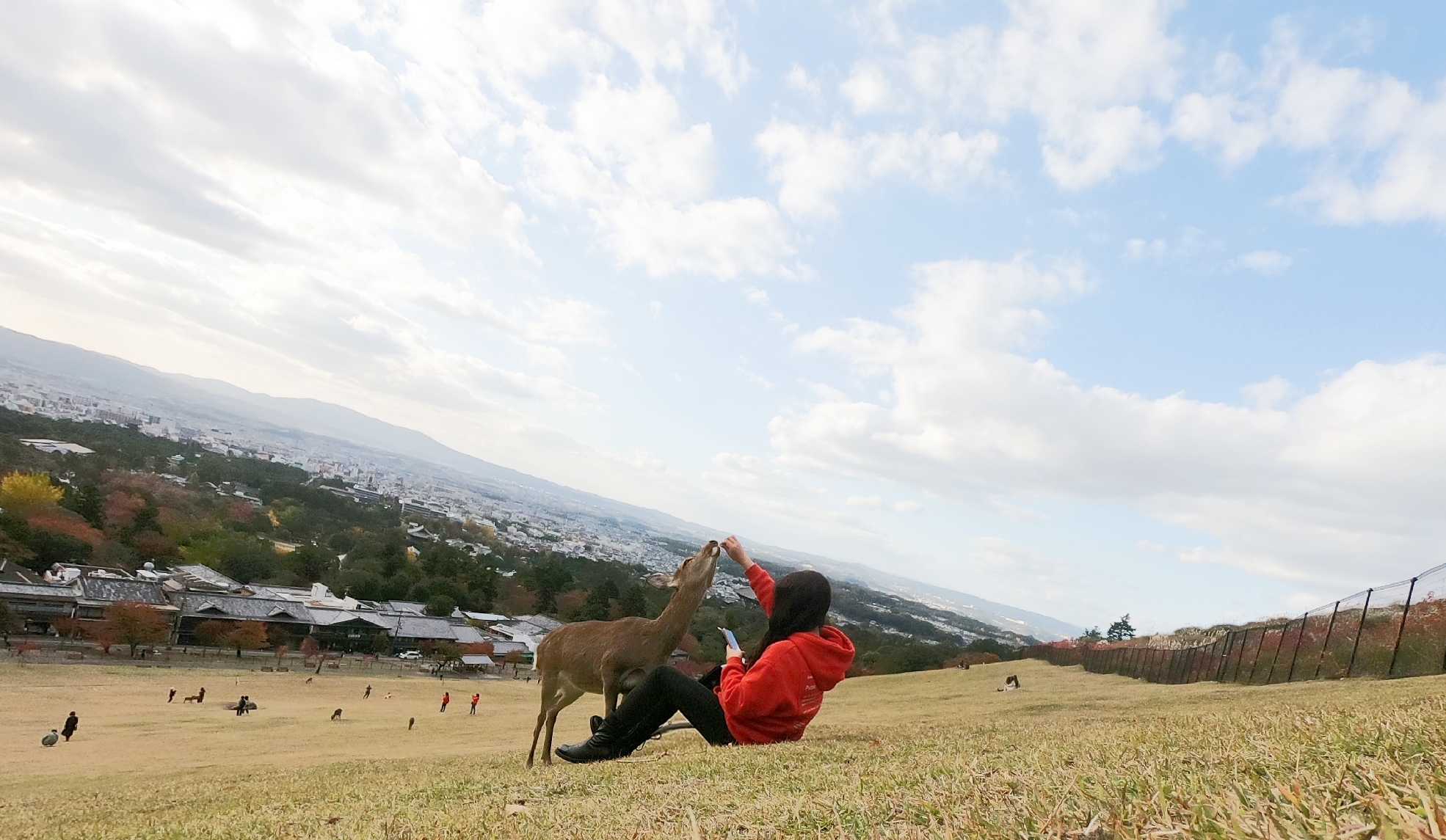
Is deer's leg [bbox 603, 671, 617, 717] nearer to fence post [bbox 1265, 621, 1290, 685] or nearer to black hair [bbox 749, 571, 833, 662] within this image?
black hair [bbox 749, 571, 833, 662]

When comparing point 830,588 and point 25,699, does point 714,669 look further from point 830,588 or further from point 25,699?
point 25,699

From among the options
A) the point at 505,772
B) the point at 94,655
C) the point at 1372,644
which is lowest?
the point at 94,655

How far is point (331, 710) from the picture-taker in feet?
102

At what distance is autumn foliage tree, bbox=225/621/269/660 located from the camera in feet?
152

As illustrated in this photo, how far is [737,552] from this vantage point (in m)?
6.33

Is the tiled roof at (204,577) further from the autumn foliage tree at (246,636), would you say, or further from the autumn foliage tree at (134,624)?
the autumn foliage tree at (134,624)

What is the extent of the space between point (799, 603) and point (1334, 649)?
655 inches

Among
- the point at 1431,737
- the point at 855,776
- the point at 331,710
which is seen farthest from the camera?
the point at 331,710

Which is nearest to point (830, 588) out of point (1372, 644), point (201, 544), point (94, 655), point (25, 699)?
point (1372, 644)

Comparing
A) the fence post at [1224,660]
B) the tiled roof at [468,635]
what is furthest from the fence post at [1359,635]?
the tiled roof at [468,635]

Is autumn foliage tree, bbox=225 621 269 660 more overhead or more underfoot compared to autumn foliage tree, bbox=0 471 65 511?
more underfoot

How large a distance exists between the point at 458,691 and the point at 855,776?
40.7 m

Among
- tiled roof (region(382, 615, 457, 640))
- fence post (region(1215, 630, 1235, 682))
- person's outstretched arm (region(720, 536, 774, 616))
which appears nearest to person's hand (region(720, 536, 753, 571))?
person's outstretched arm (region(720, 536, 774, 616))

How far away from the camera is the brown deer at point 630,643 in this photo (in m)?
7.27
